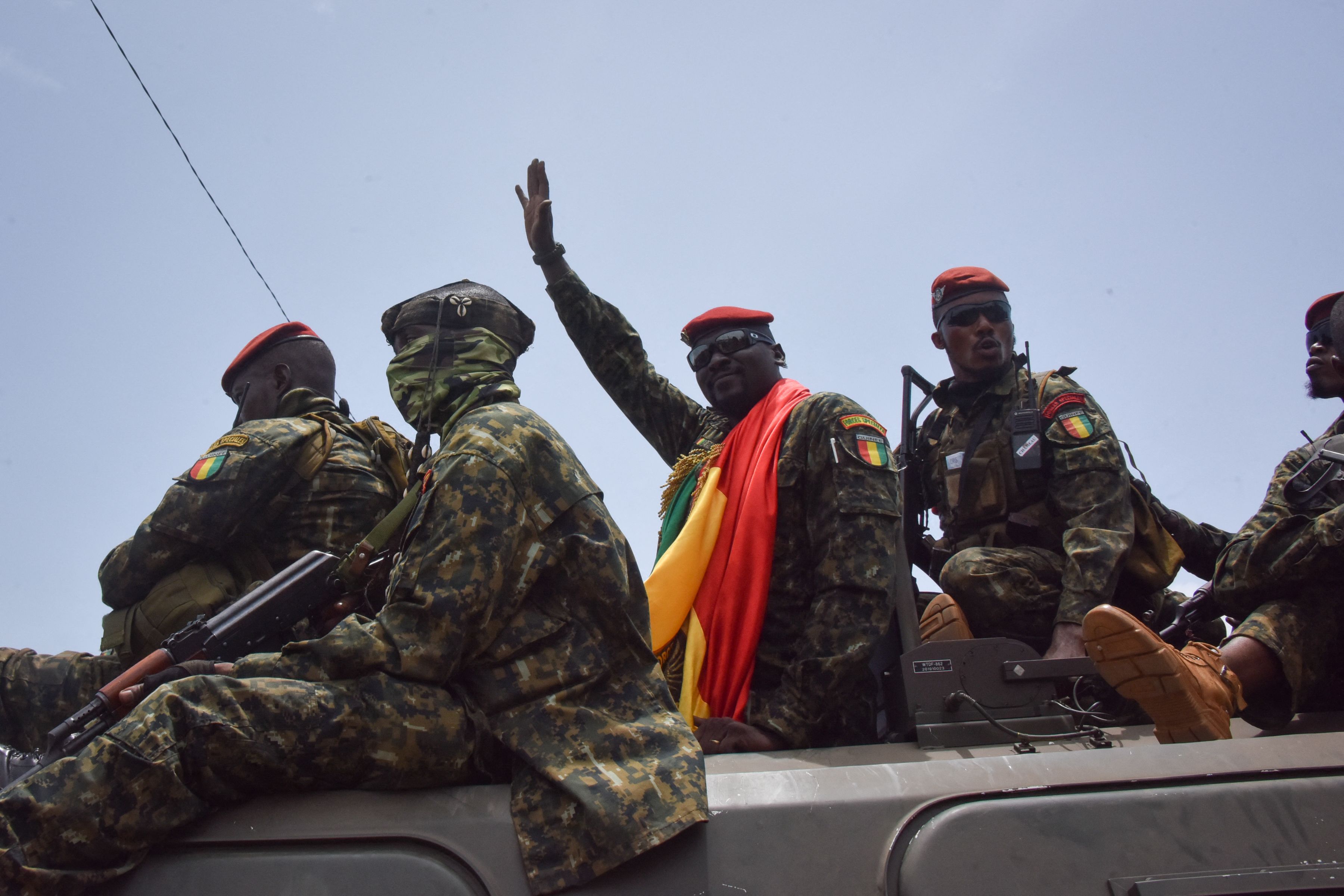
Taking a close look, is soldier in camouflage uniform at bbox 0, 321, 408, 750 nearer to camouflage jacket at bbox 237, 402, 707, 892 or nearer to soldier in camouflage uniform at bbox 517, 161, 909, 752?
camouflage jacket at bbox 237, 402, 707, 892

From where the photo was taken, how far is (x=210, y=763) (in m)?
2.12

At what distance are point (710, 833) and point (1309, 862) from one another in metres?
1.18

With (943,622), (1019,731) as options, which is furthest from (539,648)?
(943,622)

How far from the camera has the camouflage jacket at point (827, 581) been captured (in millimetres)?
3125

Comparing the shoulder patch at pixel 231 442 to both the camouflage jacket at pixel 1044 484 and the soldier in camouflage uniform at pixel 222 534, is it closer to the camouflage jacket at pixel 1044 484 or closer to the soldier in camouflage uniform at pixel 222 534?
the soldier in camouflage uniform at pixel 222 534

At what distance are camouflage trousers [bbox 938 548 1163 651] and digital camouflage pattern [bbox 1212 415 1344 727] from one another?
539 mm

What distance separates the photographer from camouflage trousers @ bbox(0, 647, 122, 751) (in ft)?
12.1

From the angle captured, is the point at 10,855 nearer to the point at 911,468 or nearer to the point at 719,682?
the point at 719,682

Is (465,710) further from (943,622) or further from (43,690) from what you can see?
(43,690)

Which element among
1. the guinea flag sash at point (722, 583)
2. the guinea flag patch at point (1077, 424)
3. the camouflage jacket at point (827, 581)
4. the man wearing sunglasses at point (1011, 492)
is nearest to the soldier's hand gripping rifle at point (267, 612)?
the guinea flag sash at point (722, 583)

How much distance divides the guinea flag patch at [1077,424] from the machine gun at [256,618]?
8.46 feet

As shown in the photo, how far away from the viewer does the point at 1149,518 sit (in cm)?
382

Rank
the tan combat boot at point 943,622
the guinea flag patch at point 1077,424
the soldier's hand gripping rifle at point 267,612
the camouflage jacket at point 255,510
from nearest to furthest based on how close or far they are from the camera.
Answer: the soldier's hand gripping rifle at point 267,612 < the camouflage jacket at point 255,510 < the tan combat boot at point 943,622 < the guinea flag patch at point 1077,424

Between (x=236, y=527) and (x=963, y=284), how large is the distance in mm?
2917
